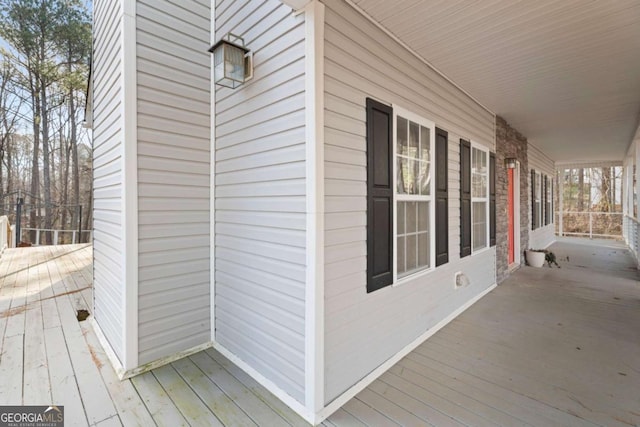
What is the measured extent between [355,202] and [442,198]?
1697 millimetres

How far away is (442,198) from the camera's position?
11.6 feet

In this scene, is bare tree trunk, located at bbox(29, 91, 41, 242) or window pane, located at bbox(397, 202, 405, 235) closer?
window pane, located at bbox(397, 202, 405, 235)

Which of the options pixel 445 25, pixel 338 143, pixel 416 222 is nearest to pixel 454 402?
pixel 416 222

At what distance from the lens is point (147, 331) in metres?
2.57

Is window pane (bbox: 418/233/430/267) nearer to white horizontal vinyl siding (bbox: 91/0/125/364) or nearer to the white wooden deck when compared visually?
the white wooden deck

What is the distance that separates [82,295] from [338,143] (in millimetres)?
4694

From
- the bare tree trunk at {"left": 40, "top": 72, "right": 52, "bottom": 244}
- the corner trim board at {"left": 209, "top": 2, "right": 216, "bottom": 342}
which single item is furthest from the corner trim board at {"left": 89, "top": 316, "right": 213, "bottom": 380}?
the bare tree trunk at {"left": 40, "top": 72, "right": 52, "bottom": 244}

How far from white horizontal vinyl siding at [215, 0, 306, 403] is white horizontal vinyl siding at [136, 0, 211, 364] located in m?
0.17

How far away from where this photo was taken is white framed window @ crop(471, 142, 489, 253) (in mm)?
4418

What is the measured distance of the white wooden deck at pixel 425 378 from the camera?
2.01 m

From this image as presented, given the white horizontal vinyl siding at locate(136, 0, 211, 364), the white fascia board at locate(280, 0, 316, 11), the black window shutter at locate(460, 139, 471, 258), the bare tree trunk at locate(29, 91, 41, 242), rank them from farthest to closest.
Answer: the bare tree trunk at locate(29, 91, 41, 242)
the black window shutter at locate(460, 139, 471, 258)
the white horizontal vinyl siding at locate(136, 0, 211, 364)
the white fascia board at locate(280, 0, 316, 11)

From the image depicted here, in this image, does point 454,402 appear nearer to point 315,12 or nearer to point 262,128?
point 262,128

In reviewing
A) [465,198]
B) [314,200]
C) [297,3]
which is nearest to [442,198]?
[465,198]

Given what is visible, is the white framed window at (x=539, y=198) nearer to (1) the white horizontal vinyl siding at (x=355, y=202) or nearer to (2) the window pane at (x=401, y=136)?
(1) the white horizontal vinyl siding at (x=355, y=202)
